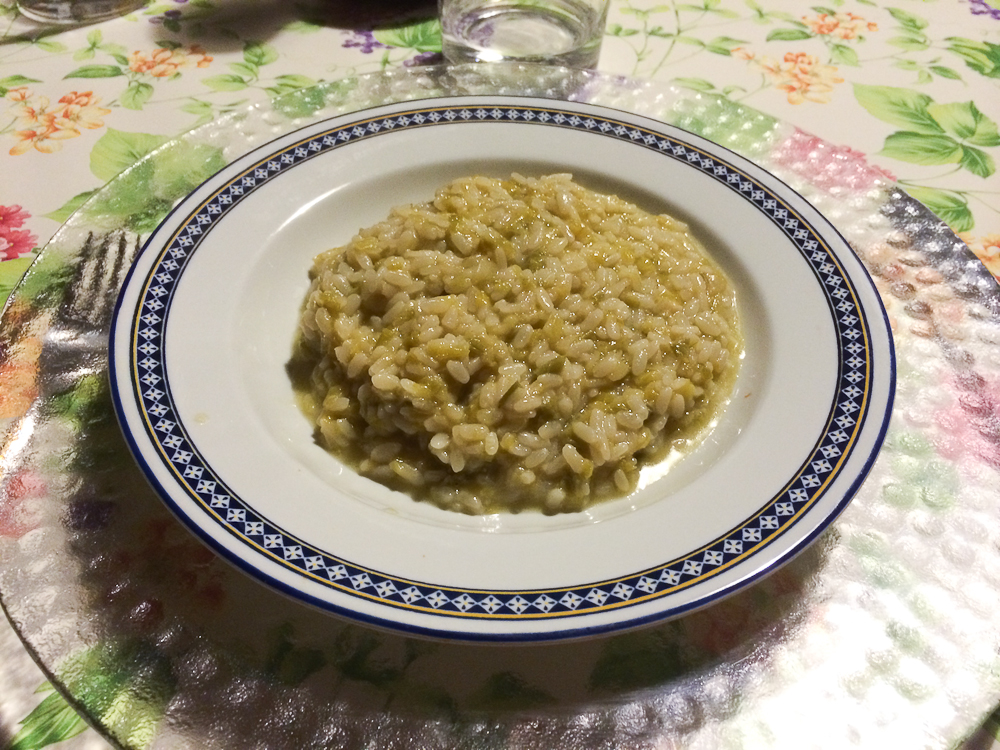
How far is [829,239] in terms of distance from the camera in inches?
80.7

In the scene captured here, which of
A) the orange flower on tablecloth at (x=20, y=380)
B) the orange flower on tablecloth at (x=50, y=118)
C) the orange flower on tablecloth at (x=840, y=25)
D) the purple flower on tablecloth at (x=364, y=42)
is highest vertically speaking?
the orange flower on tablecloth at (x=840, y=25)

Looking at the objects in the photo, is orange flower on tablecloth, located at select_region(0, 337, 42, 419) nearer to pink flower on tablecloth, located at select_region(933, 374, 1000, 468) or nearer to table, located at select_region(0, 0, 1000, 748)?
table, located at select_region(0, 0, 1000, 748)

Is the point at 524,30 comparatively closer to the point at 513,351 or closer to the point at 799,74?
the point at 799,74

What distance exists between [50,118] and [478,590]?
2.63m

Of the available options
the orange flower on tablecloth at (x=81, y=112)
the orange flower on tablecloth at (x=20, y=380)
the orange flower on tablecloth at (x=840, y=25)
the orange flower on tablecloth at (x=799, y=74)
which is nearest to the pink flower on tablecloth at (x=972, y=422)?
the orange flower on tablecloth at (x=799, y=74)

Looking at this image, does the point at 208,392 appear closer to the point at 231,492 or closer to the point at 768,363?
the point at 231,492

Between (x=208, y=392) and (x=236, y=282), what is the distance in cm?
41

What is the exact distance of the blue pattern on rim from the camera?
1344 millimetres

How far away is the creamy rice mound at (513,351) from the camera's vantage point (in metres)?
1.80

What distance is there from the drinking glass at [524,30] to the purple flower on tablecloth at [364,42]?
347 mm

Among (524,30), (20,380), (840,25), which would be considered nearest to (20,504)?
(20,380)

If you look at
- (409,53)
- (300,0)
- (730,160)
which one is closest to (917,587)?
(730,160)

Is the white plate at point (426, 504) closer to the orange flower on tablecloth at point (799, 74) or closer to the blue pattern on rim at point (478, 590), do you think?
the blue pattern on rim at point (478, 590)

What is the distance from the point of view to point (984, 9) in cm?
375
